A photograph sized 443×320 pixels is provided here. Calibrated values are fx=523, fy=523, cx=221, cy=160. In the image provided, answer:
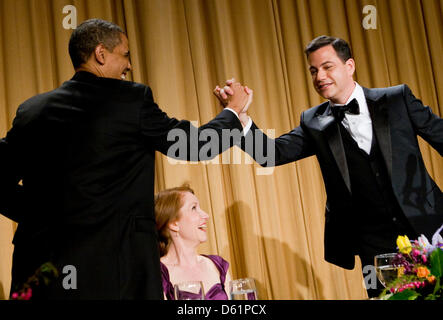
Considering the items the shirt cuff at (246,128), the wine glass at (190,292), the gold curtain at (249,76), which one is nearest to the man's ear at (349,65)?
the shirt cuff at (246,128)

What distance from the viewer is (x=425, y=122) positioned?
2521 millimetres

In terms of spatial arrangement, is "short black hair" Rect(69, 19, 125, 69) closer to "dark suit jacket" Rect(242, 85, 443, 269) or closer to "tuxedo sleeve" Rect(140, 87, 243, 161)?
"tuxedo sleeve" Rect(140, 87, 243, 161)

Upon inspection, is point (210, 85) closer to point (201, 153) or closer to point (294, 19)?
point (294, 19)

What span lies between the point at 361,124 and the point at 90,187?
1.47 metres

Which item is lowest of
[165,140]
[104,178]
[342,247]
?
[342,247]

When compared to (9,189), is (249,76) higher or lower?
higher

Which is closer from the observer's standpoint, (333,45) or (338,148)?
(338,148)

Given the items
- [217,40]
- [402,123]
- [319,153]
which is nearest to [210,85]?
[217,40]

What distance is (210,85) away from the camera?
3604 mm

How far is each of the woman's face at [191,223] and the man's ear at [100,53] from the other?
39.5 inches

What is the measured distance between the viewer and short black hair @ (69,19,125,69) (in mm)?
2006

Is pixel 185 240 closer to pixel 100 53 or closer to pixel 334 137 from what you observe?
pixel 334 137

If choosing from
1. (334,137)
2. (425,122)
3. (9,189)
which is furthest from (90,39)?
(425,122)
